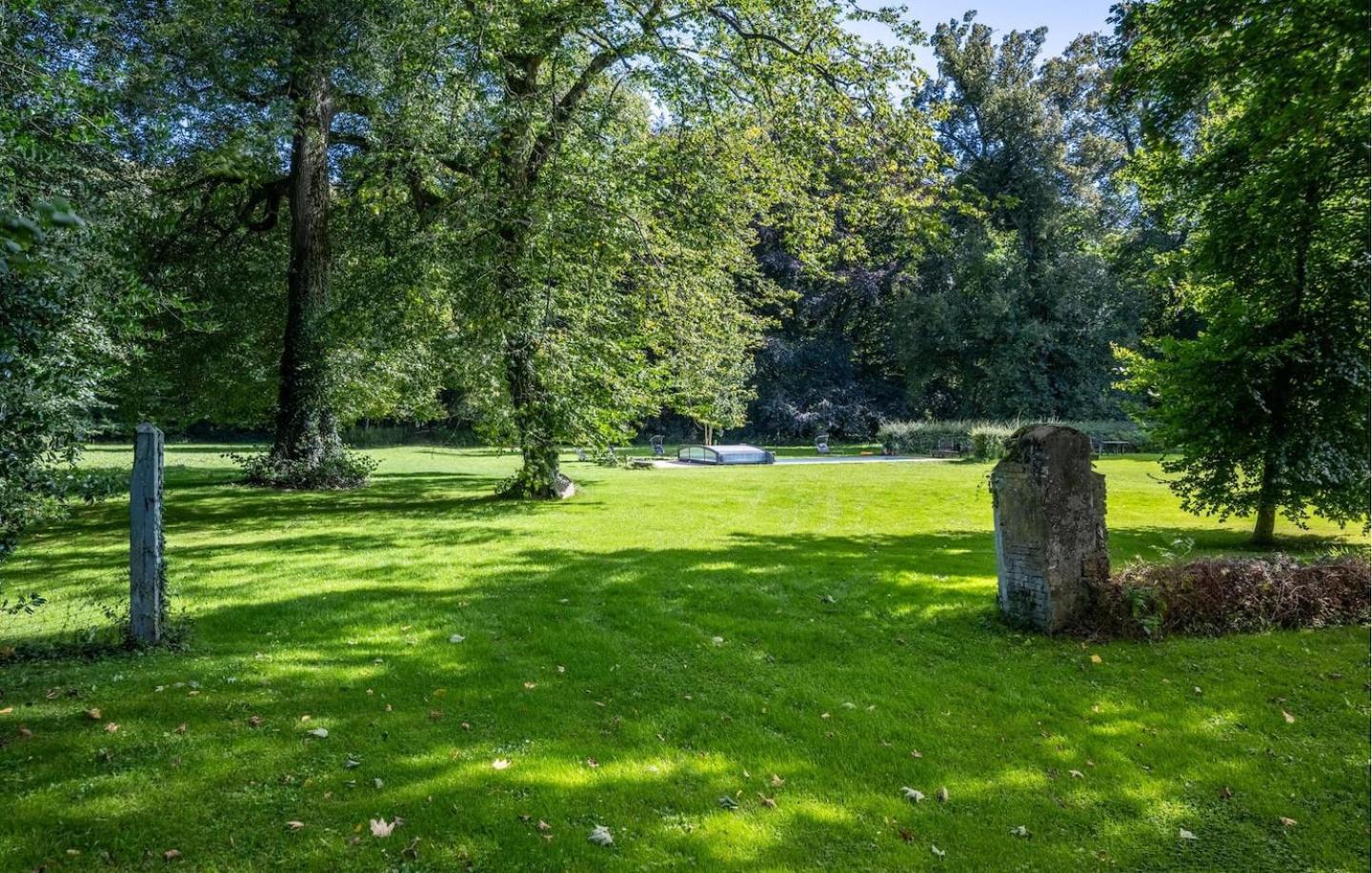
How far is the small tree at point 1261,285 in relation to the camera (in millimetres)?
8625

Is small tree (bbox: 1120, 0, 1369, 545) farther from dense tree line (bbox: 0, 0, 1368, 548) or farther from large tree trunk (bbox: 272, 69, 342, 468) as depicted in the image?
large tree trunk (bbox: 272, 69, 342, 468)

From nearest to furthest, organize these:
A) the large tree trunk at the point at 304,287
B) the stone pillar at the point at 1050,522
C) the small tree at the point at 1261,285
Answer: the stone pillar at the point at 1050,522
the small tree at the point at 1261,285
the large tree trunk at the point at 304,287

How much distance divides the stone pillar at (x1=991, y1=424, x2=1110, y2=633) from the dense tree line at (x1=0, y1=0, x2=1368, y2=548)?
410cm

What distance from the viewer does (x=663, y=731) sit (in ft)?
15.7

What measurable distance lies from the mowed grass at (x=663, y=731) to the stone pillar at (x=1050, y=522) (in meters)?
0.44

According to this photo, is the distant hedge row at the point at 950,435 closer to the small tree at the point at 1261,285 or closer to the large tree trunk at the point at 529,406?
the small tree at the point at 1261,285

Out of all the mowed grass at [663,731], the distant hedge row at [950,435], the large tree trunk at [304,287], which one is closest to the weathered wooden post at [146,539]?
the mowed grass at [663,731]

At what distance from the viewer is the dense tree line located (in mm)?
7703

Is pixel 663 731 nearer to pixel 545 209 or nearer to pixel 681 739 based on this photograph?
pixel 681 739

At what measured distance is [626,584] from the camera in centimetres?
851

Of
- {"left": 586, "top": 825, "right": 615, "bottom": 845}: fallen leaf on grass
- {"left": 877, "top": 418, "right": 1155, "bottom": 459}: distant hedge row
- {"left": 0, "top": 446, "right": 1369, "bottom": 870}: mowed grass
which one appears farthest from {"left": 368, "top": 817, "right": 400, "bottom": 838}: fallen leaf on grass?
{"left": 877, "top": 418, "right": 1155, "bottom": 459}: distant hedge row

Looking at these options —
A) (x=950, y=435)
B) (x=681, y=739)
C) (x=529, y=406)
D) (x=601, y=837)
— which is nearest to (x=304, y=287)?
(x=529, y=406)

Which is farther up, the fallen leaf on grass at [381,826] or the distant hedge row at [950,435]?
the distant hedge row at [950,435]

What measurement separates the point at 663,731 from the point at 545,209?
9.74 m
